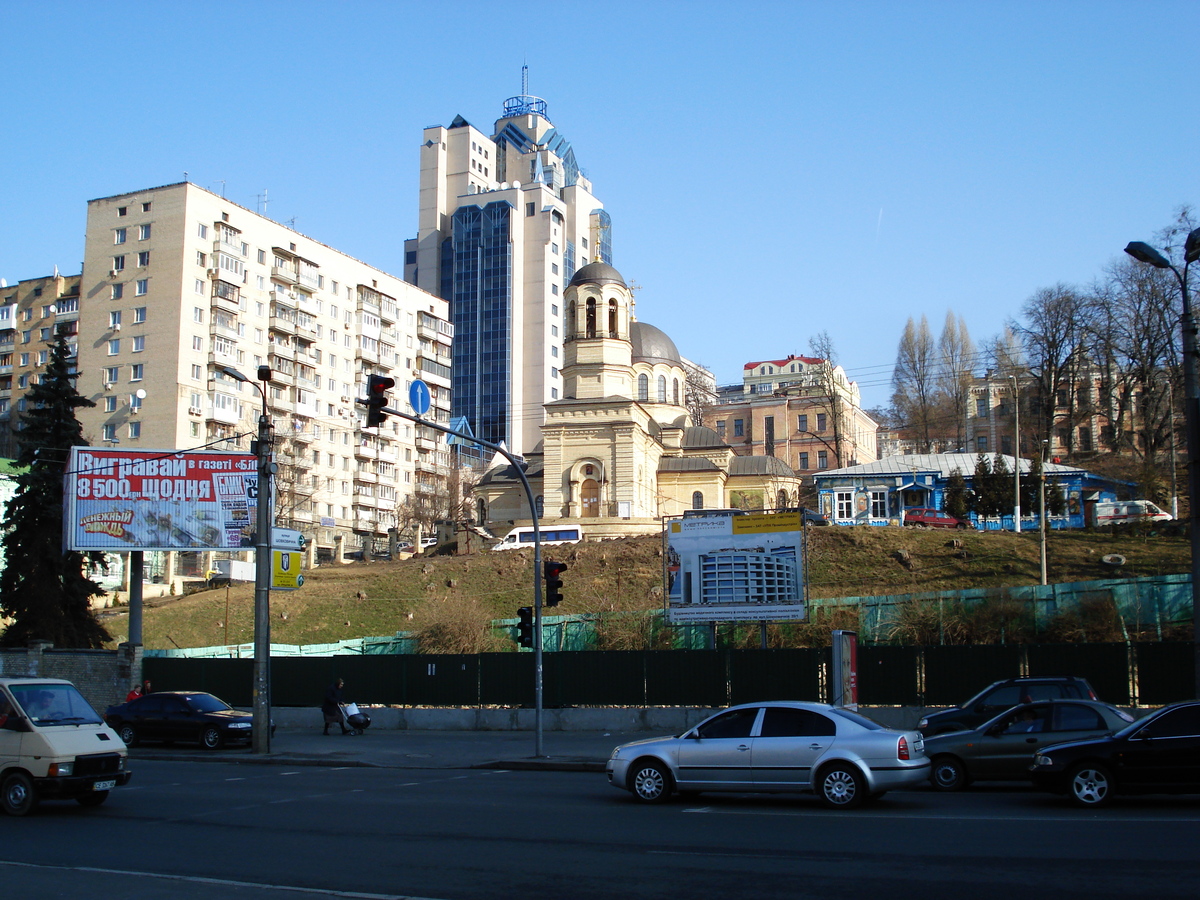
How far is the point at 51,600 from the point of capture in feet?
121

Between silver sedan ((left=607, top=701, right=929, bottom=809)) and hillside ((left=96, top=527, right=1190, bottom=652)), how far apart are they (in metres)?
29.4

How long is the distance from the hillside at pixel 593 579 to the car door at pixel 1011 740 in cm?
2805

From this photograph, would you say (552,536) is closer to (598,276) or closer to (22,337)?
(598,276)

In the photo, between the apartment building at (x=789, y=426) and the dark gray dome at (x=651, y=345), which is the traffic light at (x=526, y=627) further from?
the apartment building at (x=789, y=426)

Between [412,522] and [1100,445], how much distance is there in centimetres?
5576

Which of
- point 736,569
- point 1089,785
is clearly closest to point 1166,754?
point 1089,785

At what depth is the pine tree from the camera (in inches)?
1451

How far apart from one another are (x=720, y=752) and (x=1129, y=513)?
46149 mm

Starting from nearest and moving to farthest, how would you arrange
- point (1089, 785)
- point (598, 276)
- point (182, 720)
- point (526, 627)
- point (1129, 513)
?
point (1089, 785) → point (526, 627) → point (182, 720) → point (1129, 513) → point (598, 276)

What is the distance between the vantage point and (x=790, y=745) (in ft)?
44.6

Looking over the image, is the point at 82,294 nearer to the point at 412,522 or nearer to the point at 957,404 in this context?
the point at 412,522

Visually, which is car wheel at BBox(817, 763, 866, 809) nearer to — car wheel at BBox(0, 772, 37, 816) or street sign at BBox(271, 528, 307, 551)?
car wheel at BBox(0, 772, 37, 816)

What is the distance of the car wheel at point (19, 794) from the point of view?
1325 cm

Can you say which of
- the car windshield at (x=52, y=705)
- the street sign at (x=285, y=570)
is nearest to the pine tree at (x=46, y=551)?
the street sign at (x=285, y=570)
